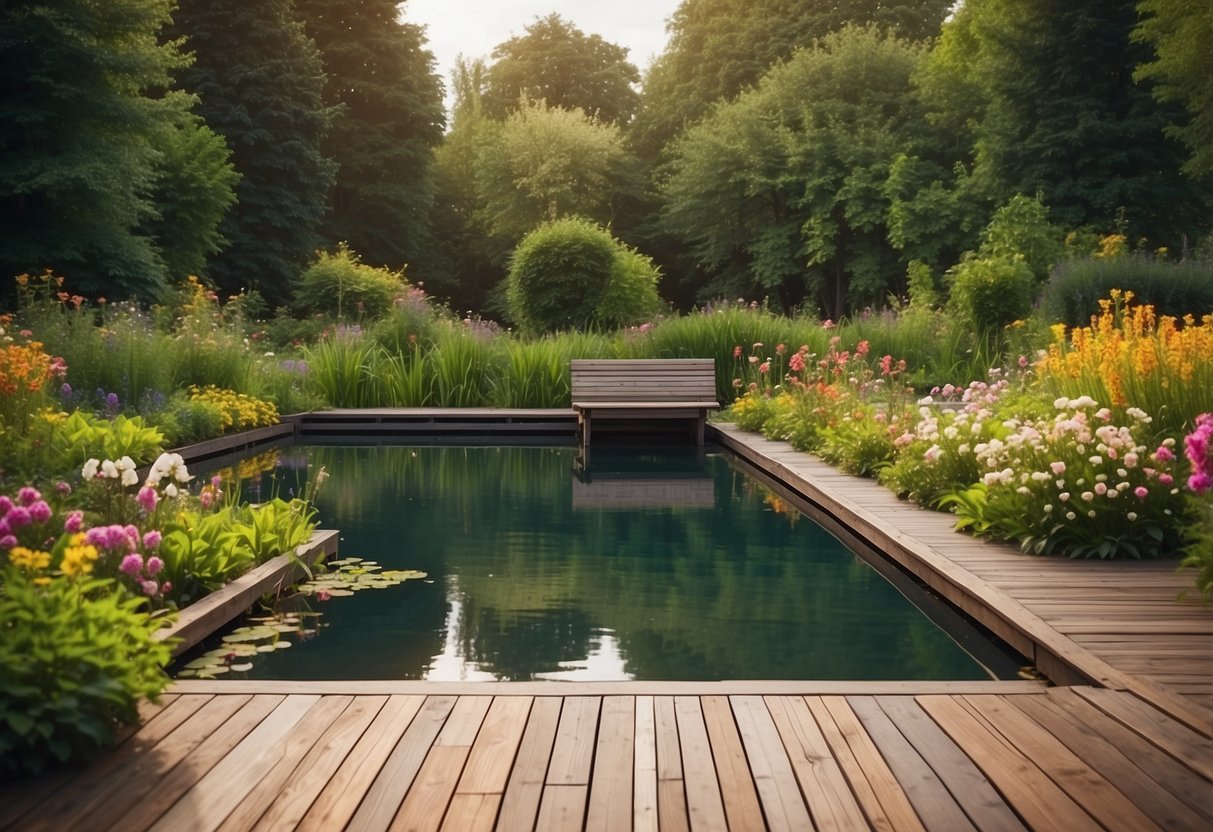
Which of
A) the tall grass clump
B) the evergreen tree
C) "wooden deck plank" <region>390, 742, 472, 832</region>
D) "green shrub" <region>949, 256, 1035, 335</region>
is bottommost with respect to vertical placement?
"wooden deck plank" <region>390, 742, 472, 832</region>

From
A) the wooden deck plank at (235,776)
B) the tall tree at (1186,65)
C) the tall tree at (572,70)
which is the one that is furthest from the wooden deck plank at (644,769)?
the tall tree at (572,70)

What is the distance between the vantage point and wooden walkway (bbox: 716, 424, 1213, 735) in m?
3.18

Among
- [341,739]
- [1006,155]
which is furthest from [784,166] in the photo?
[341,739]

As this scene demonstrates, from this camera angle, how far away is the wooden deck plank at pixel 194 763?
227 centimetres

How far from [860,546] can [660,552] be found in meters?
1.03

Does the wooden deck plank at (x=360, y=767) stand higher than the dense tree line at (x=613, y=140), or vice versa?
the dense tree line at (x=613, y=140)

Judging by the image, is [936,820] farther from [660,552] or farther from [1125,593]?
[660,552]

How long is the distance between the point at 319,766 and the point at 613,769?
2.08 feet

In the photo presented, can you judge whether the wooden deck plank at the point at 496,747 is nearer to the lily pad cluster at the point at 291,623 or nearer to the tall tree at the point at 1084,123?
the lily pad cluster at the point at 291,623

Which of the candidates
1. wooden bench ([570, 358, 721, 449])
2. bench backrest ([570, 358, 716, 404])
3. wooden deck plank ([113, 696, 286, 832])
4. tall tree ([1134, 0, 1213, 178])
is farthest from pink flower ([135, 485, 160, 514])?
tall tree ([1134, 0, 1213, 178])

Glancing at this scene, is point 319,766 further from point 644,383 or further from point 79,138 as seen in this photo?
point 79,138

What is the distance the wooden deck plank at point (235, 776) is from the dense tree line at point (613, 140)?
13.5 m

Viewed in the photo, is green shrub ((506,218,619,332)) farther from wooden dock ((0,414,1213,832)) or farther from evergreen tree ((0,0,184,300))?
wooden dock ((0,414,1213,832))

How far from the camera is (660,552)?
19.9 feet
